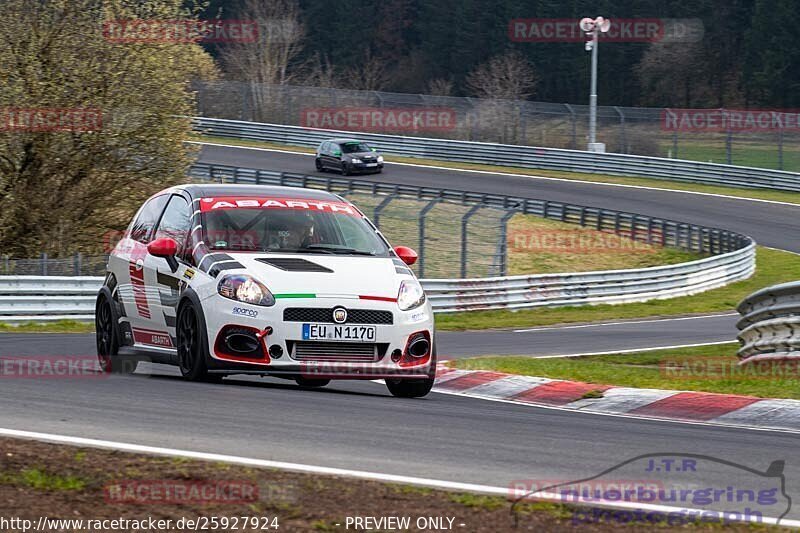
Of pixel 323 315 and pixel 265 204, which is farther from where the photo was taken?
pixel 265 204

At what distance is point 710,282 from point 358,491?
2763cm

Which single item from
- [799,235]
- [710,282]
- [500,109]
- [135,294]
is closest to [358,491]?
[135,294]

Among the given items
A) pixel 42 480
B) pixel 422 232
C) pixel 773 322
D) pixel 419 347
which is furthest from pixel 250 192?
pixel 422 232

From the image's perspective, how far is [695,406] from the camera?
349 inches

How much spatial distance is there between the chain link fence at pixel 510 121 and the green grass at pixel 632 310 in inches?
652

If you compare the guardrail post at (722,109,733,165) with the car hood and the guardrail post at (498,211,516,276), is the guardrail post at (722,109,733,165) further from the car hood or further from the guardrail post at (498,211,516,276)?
the car hood

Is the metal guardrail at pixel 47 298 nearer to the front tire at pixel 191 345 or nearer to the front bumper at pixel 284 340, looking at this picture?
the front tire at pixel 191 345

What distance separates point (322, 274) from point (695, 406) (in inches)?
114

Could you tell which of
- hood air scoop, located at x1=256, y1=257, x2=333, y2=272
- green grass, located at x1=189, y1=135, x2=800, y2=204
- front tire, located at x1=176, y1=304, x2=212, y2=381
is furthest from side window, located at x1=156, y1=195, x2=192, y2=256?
green grass, located at x1=189, y1=135, x2=800, y2=204

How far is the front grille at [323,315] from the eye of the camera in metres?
8.90

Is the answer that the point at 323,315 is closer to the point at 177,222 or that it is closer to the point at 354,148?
the point at 177,222

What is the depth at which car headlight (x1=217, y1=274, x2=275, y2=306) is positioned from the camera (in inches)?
352

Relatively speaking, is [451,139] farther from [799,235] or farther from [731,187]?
[799,235]

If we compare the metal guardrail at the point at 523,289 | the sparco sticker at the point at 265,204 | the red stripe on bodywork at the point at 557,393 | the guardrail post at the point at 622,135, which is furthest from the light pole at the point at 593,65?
the red stripe on bodywork at the point at 557,393
